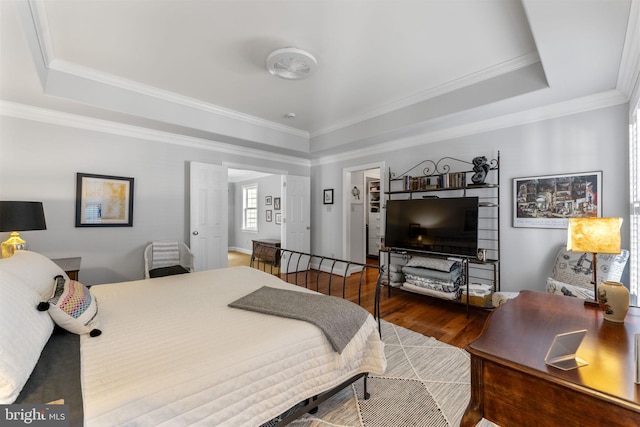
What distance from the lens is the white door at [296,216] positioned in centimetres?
563

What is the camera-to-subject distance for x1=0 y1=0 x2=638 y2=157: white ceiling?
6.67 ft

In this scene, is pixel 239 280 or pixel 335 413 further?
pixel 239 280

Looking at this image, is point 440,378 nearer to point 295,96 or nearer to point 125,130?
point 295,96

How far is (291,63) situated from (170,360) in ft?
8.51

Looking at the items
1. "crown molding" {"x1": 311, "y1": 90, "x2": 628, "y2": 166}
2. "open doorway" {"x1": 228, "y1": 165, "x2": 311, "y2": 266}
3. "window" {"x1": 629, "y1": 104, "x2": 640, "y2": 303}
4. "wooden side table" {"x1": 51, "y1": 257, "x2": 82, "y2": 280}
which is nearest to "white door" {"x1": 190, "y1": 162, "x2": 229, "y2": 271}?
"open doorway" {"x1": 228, "y1": 165, "x2": 311, "y2": 266}

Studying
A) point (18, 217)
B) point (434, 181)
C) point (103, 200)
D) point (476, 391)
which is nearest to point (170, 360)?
point (476, 391)

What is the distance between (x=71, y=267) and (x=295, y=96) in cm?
313

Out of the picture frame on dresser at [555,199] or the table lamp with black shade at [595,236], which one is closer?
the table lamp with black shade at [595,236]

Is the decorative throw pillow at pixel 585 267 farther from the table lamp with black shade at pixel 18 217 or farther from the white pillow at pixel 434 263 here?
the table lamp with black shade at pixel 18 217

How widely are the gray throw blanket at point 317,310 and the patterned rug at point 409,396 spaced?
0.57 meters

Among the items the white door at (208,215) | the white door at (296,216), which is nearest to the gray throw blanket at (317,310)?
the white door at (208,215)

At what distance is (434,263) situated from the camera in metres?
3.77

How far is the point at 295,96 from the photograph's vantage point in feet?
11.8

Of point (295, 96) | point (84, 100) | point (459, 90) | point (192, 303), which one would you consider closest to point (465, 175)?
point (459, 90)
